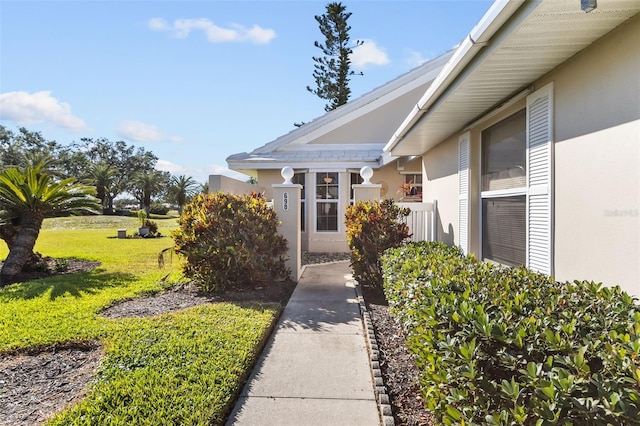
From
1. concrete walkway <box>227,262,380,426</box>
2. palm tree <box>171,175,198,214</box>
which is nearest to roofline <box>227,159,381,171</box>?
concrete walkway <box>227,262,380,426</box>

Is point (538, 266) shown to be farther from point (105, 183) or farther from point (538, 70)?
point (105, 183)

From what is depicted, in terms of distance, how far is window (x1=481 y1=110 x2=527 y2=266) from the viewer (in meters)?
4.57

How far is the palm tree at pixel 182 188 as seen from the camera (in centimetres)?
3872

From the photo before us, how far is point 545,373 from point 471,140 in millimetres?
4828

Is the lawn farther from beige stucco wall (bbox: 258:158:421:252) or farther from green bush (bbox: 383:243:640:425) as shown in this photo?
beige stucco wall (bbox: 258:158:421:252)

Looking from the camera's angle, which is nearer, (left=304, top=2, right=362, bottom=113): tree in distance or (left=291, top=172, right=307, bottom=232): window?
(left=291, top=172, right=307, bottom=232): window

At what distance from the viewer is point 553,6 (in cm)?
254

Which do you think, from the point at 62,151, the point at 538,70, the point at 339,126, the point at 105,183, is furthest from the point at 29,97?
the point at 62,151

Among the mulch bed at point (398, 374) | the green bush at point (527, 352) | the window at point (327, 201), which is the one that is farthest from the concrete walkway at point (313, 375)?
the window at point (327, 201)

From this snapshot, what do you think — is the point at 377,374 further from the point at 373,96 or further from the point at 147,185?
the point at 147,185

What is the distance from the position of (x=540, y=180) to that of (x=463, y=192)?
7.29ft

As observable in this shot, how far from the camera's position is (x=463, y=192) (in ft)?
20.5

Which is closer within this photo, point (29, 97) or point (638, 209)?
point (638, 209)

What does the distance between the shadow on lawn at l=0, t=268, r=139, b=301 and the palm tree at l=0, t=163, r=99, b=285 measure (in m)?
1.07
